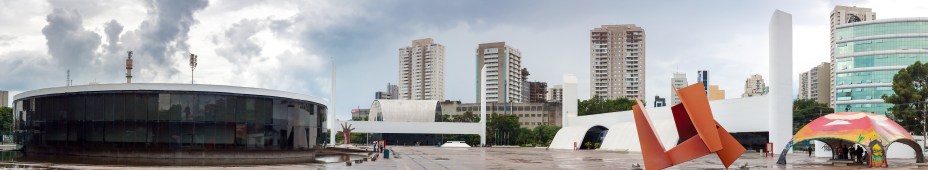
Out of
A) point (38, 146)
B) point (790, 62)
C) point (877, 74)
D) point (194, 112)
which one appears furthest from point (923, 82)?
Answer: point (38, 146)

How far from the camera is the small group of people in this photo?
43.2m

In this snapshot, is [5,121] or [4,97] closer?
[5,121]

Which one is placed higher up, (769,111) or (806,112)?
(769,111)

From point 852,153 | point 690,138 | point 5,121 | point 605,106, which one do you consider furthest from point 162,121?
point 605,106

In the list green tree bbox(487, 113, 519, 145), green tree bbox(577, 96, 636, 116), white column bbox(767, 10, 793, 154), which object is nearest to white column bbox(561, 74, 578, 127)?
green tree bbox(487, 113, 519, 145)

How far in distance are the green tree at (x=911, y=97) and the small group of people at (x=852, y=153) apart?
85.6 feet

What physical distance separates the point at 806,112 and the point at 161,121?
3473 inches

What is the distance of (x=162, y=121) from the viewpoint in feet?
125

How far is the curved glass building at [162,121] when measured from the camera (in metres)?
38.1

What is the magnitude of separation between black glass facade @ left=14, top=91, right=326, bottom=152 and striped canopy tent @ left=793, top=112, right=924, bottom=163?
28565 millimetres

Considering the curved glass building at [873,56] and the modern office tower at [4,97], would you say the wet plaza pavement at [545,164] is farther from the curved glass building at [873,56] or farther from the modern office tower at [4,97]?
the modern office tower at [4,97]

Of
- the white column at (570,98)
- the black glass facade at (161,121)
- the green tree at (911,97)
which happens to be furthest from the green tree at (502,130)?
the black glass facade at (161,121)

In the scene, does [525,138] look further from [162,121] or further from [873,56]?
[162,121]

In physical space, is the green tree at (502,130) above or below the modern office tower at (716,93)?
below
